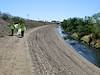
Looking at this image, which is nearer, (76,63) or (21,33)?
(76,63)

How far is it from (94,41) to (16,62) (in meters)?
26.8

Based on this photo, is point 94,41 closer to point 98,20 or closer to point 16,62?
point 98,20

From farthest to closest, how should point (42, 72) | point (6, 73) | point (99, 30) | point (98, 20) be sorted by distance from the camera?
1. point (98, 20)
2. point (99, 30)
3. point (42, 72)
4. point (6, 73)

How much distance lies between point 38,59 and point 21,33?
63.0 feet

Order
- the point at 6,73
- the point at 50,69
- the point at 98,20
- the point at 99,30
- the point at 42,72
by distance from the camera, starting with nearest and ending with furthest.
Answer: the point at 6,73 < the point at 42,72 < the point at 50,69 < the point at 99,30 < the point at 98,20

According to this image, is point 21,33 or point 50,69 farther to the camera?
point 21,33

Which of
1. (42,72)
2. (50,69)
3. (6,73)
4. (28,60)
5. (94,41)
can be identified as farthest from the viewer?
(94,41)

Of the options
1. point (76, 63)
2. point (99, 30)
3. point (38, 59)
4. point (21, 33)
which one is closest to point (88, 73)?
point (76, 63)

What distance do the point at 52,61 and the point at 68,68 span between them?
2427mm

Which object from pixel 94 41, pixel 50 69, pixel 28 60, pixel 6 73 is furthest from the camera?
pixel 94 41

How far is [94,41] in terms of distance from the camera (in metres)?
44.6

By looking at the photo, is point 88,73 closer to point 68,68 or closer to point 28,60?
point 68,68

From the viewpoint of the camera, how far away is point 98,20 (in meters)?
55.8

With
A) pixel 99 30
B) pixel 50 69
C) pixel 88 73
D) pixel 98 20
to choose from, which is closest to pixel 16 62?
pixel 50 69
